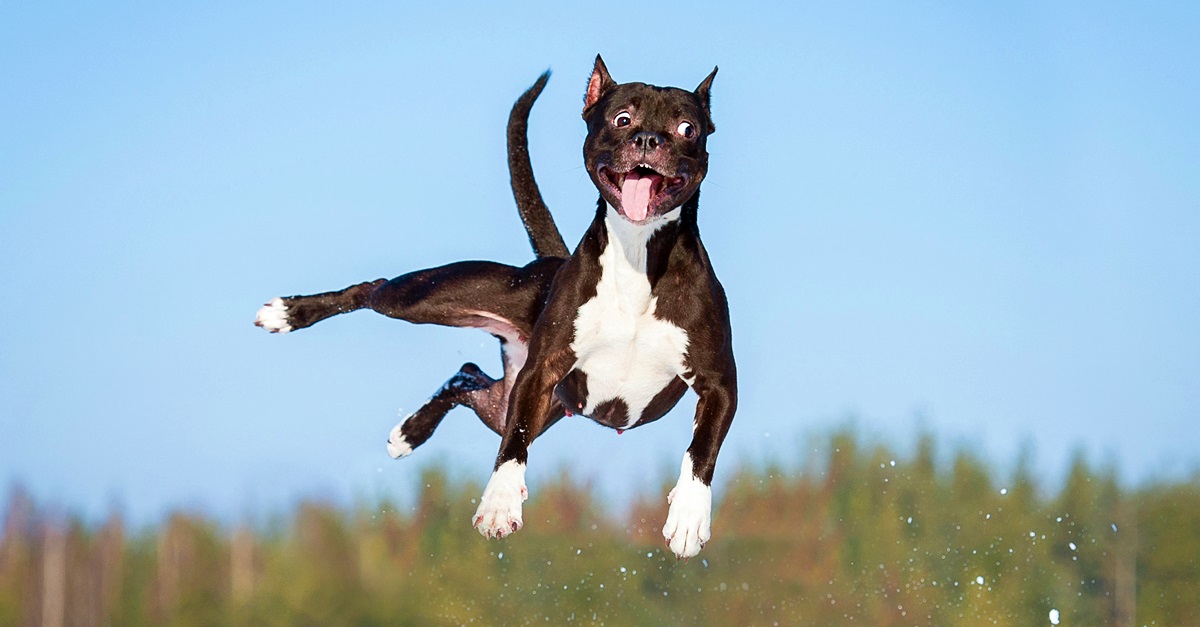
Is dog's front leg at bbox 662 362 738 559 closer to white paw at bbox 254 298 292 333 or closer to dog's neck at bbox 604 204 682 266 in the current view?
dog's neck at bbox 604 204 682 266

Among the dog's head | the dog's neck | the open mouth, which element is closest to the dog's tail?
the dog's neck

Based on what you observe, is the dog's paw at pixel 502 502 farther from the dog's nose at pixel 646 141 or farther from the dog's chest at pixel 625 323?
the dog's nose at pixel 646 141

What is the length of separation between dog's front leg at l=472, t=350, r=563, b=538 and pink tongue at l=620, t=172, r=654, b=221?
78cm

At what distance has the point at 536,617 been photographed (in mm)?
30266

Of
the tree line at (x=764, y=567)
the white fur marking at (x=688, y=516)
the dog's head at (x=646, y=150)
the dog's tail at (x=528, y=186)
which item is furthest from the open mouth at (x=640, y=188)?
the tree line at (x=764, y=567)

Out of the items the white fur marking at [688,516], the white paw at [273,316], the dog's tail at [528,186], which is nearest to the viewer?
the white fur marking at [688,516]

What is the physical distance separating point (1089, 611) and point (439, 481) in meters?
18.9

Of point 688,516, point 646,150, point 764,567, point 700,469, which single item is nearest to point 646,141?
point 646,150

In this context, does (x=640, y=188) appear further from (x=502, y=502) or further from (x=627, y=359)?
(x=502, y=502)

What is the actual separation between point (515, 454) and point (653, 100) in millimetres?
1489

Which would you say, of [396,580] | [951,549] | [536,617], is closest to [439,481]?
[396,580]

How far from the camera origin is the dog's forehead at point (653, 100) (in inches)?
227

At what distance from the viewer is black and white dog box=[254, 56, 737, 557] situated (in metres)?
5.59

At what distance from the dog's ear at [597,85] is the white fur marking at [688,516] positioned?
1551 mm
